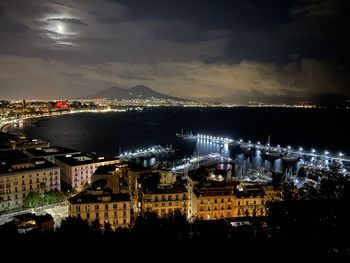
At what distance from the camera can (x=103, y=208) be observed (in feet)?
44.3

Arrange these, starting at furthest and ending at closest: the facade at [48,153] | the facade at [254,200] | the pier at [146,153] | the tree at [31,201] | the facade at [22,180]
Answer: the pier at [146,153]
the facade at [48,153]
the facade at [22,180]
the tree at [31,201]
the facade at [254,200]

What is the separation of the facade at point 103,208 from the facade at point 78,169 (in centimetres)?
860

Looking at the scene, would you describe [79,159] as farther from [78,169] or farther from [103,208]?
[103,208]

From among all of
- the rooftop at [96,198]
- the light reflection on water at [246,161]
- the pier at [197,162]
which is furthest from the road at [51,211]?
the light reflection on water at [246,161]

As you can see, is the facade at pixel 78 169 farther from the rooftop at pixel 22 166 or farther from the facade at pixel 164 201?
the facade at pixel 164 201

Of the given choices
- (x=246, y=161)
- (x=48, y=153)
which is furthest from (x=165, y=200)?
(x=246, y=161)

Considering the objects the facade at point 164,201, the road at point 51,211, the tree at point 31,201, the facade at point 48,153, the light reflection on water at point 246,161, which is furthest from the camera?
the light reflection on water at point 246,161

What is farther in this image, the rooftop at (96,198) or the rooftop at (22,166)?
the rooftop at (22,166)

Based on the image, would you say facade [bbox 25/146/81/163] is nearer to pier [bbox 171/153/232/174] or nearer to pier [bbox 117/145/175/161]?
pier [bbox 117/145/175/161]

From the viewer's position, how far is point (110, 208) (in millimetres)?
13570

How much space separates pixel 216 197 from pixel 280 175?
48.6 ft

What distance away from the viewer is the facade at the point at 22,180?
17.7 m

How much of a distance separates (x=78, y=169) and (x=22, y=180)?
170 inches

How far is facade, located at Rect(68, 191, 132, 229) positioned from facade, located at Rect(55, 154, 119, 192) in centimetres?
860
